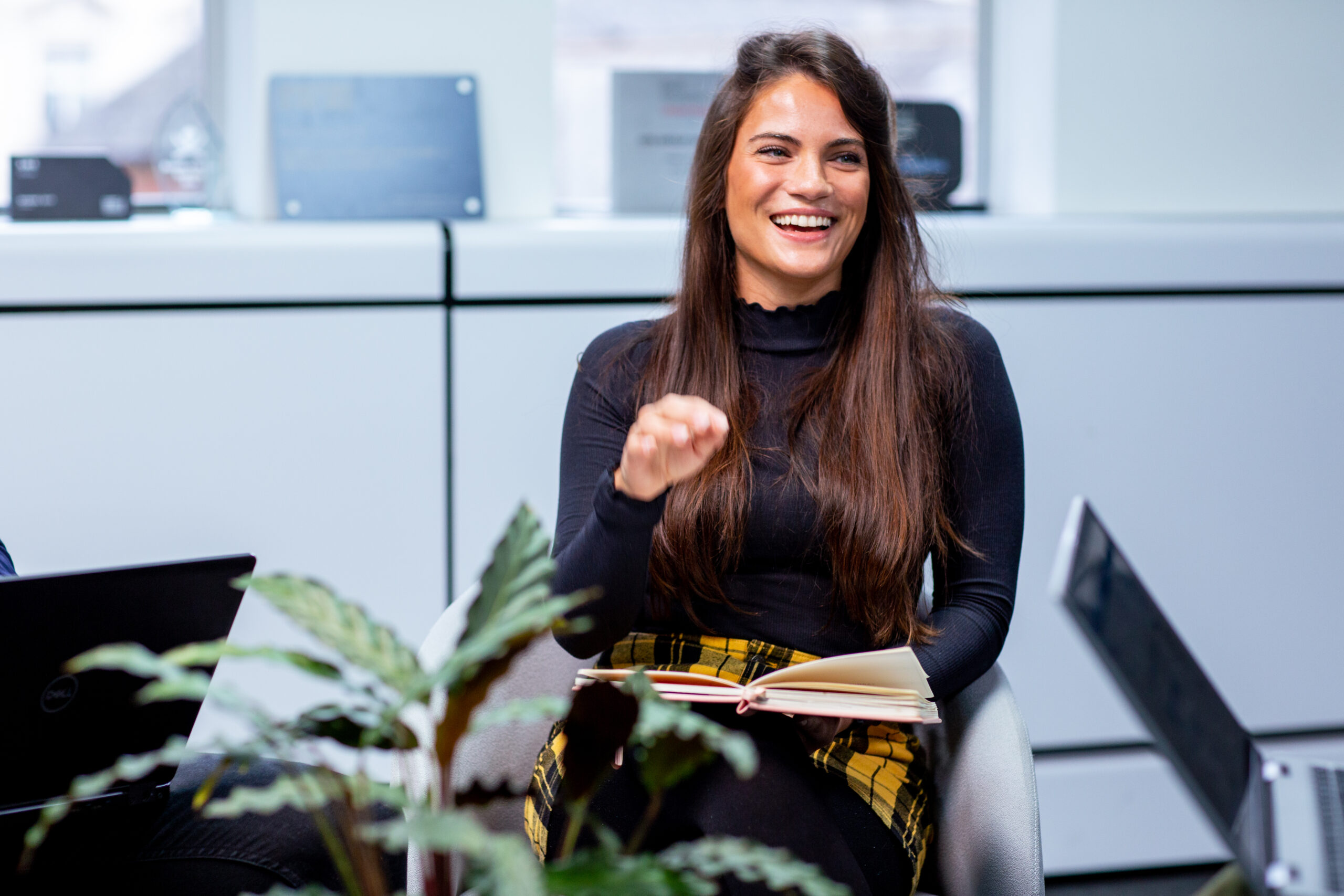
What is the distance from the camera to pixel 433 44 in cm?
222

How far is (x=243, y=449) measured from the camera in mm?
1999

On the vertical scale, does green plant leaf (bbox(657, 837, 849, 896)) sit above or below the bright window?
below

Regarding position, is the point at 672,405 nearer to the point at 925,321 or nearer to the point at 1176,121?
the point at 925,321

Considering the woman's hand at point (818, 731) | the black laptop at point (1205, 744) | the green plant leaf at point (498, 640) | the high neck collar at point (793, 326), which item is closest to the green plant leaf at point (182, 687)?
the green plant leaf at point (498, 640)

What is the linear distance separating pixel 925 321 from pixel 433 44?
3.70 feet

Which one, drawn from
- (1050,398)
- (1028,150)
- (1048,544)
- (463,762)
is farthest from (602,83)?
(463,762)

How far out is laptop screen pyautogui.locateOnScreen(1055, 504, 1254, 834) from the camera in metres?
0.82

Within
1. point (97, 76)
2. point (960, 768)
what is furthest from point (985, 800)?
point (97, 76)

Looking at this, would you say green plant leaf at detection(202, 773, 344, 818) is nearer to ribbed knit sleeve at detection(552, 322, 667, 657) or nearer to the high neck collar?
ribbed knit sleeve at detection(552, 322, 667, 657)

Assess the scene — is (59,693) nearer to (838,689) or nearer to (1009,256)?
(838,689)

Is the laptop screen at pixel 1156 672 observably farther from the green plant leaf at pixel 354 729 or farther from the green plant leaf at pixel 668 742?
the green plant leaf at pixel 354 729

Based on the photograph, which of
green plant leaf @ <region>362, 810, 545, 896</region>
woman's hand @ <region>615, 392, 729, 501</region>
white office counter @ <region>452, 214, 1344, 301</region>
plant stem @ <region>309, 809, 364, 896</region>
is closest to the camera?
green plant leaf @ <region>362, 810, 545, 896</region>

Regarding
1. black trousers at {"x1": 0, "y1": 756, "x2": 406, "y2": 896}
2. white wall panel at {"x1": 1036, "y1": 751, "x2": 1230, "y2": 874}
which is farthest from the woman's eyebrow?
white wall panel at {"x1": 1036, "y1": 751, "x2": 1230, "y2": 874}

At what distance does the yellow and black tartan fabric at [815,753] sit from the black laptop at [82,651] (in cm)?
40
